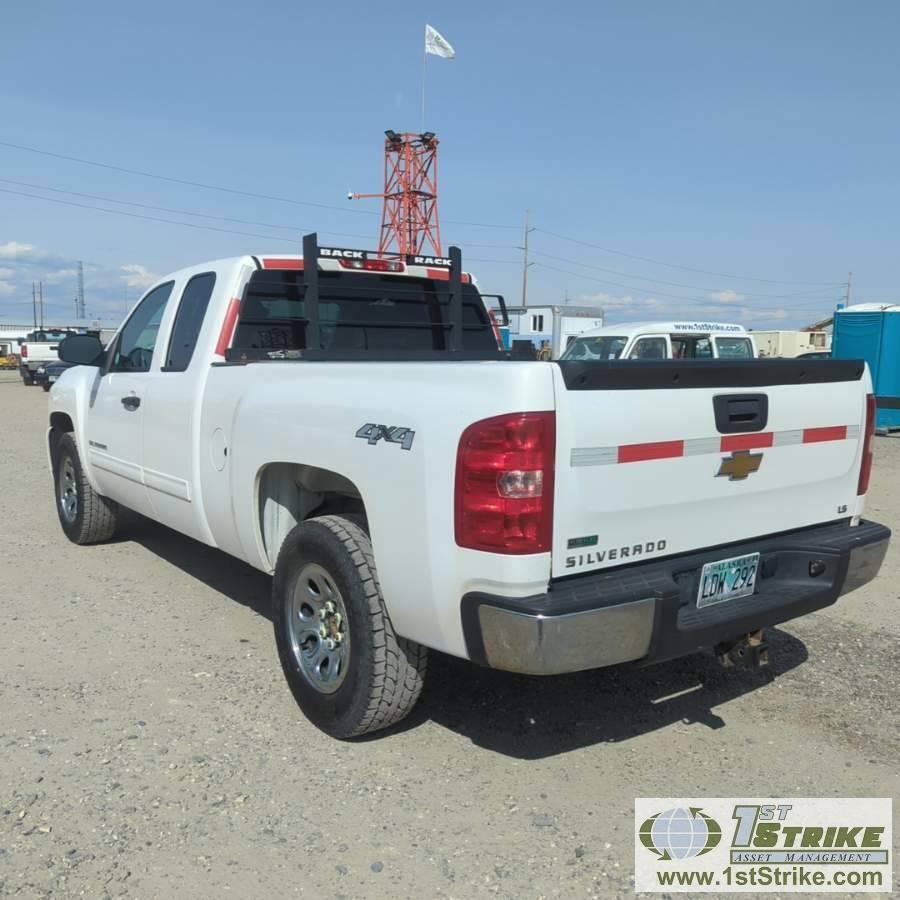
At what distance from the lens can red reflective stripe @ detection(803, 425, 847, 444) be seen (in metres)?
3.51

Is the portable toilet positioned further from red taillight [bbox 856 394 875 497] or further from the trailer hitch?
the trailer hitch

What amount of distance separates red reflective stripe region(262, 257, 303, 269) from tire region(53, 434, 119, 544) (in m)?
2.60

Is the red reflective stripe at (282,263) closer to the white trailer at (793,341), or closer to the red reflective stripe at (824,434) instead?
the red reflective stripe at (824,434)

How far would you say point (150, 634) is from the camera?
15.7 ft

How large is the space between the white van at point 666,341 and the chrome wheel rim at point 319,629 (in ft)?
32.4

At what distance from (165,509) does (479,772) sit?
8.24 feet

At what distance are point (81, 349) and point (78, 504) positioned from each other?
142 cm

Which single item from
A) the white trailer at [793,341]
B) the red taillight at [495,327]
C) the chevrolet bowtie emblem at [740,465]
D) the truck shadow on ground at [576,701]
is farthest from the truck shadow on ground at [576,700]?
the white trailer at [793,341]

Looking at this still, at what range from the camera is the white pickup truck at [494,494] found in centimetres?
274

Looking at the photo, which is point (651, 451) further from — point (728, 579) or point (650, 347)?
point (650, 347)

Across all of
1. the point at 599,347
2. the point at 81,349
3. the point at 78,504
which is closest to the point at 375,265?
the point at 81,349

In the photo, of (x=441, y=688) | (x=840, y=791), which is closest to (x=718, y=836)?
(x=840, y=791)

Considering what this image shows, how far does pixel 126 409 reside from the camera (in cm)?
531

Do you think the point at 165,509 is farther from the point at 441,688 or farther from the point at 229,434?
the point at 441,688
